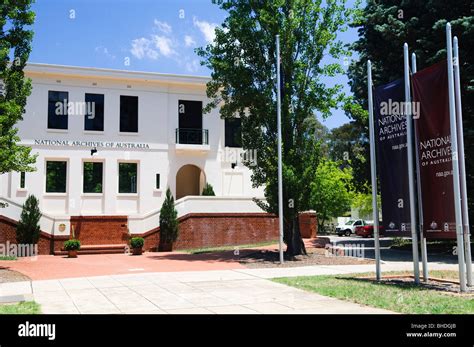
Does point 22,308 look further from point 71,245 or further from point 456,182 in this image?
point 71,245

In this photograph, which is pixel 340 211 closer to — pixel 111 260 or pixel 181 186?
pixel 181 186

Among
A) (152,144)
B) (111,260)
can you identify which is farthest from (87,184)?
(111,260)

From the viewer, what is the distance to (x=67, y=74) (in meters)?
26.4

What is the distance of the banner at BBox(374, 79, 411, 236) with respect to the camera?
1238 centimetres

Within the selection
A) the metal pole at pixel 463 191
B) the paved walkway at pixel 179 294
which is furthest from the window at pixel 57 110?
the metal pole at pixel 463 191

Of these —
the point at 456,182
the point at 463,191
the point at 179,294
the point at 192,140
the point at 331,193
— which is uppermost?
the point at 192,140

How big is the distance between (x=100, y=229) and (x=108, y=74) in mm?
8698

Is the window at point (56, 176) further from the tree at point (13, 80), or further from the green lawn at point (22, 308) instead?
the green lawn at point (22, 308)

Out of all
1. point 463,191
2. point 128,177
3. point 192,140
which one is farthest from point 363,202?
point 463,191

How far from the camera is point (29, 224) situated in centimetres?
2284

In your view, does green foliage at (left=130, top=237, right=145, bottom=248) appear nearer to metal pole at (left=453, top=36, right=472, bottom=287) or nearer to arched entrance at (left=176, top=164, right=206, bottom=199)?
arched entrance at (left=176, top=164, right=206, bottom=199)

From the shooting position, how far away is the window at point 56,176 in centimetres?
2638

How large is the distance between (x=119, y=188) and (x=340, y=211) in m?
26.0

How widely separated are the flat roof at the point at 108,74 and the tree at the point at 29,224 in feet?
23.6
